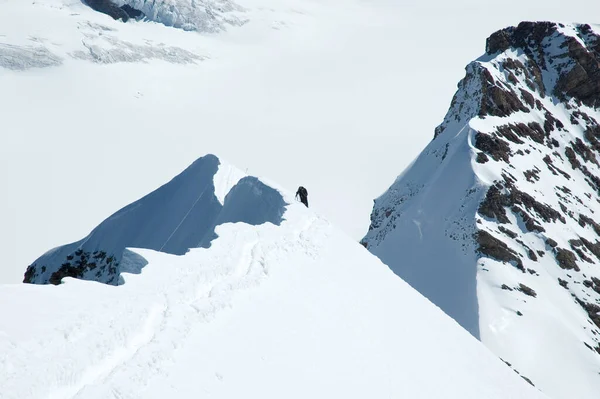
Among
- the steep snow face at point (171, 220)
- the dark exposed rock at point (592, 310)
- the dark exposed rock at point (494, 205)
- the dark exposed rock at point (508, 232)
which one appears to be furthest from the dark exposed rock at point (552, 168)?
the steep snow face at point (171, 220)

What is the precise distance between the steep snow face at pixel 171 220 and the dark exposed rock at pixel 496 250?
16504mm

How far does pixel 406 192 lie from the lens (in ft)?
152

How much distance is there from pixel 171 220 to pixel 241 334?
1788 centimetres

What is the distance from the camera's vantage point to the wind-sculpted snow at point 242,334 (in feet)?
20.5

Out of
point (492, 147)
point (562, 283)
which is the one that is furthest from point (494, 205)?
point (492, 147)

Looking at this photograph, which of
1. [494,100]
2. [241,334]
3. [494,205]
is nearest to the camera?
[241,334]

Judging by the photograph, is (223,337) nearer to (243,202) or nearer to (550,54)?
(243,202)

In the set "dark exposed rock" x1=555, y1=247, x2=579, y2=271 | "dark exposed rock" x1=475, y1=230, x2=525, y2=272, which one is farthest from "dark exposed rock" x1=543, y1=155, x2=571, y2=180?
"dark exposed rock" x1=475, y1=230, x2=525, y2=272

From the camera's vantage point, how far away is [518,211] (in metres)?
37.4

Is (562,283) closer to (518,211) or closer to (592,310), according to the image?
(592,310)

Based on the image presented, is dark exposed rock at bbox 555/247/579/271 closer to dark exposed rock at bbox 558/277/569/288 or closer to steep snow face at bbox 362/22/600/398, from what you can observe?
steep snow face at bbox 362/22/600/398

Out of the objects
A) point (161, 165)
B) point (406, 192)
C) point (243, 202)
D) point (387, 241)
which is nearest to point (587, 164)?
point (406, 192)

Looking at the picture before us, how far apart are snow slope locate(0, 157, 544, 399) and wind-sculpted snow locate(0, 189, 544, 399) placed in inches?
0.9

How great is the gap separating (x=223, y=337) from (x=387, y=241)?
33482 millimetres
